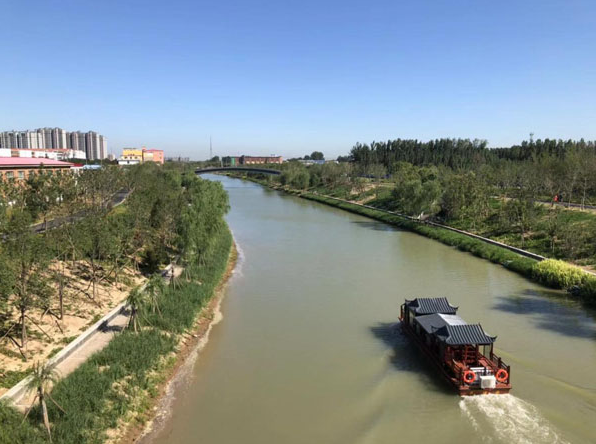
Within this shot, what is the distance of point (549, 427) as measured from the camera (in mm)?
9922

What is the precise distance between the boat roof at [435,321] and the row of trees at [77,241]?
11.4 m

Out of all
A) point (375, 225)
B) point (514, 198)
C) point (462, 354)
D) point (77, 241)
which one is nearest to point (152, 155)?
point (375, 225)

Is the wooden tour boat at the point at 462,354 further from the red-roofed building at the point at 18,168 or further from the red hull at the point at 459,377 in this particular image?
the red-roofed building at the point at 18,168

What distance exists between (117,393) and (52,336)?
3800 mm

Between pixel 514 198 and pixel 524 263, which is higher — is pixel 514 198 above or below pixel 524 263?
above

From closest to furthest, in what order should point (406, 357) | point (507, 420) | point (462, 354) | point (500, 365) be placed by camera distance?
point (507, 420) < point (500, 365) < point (462, 354) < point (406, 357)

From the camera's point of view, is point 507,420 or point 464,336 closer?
point 507,420

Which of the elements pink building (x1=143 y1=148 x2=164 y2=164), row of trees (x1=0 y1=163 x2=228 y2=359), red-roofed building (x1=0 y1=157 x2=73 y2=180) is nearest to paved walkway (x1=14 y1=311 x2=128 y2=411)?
row of trees (x1=0 y1=163 x2=228 y2=359)

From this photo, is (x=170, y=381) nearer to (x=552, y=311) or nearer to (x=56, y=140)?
(x=552, y=311)

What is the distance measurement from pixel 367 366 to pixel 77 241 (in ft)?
39.2

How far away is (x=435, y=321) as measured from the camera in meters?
13.2

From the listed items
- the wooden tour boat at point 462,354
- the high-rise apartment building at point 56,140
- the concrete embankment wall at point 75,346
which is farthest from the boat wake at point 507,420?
the high-rise apartment building at point 56,140

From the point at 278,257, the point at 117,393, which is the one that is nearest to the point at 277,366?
the point at 117,393

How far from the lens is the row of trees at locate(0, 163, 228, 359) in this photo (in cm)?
1194
